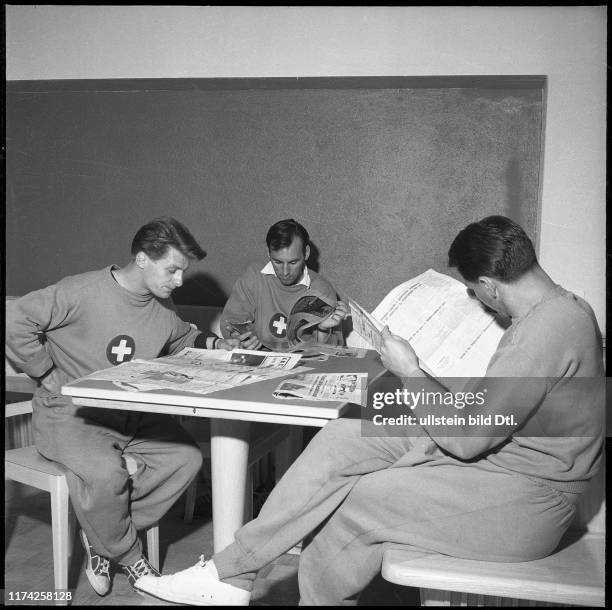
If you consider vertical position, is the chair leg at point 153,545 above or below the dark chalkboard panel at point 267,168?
below

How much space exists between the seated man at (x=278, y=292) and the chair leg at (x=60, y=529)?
37.4 inches

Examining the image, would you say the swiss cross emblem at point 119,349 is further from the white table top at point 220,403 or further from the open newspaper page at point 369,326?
the open newspaper page at point 369,326

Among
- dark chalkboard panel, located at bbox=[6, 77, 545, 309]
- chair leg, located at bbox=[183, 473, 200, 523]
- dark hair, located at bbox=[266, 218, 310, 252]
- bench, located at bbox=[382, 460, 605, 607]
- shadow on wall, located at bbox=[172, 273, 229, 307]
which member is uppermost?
dark chalkboard panel, located at bbox=[6, 77, 545, 309]

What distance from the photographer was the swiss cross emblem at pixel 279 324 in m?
2.79

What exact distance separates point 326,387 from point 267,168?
5.05 feet

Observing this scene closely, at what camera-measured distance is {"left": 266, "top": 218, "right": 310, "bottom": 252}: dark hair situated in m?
2.64

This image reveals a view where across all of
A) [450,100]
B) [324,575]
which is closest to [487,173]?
[450,100]

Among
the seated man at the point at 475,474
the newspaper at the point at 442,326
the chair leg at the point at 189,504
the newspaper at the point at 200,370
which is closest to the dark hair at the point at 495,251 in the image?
the seated man at the point at 475,474

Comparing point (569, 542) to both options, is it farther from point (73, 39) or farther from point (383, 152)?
point (73, 39)

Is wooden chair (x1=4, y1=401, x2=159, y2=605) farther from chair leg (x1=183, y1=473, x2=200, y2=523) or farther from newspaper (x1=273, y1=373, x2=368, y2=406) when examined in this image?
newspaper (x1=273, y1=373, x2=368, y2=406)

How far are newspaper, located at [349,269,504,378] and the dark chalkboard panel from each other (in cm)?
75

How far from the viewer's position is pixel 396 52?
99.0 inches

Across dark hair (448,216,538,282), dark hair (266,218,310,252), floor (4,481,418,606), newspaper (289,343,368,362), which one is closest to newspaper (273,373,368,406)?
newspaper (289,343,368,362)

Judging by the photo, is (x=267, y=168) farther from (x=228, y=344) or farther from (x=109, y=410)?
(x=109, y=410)
